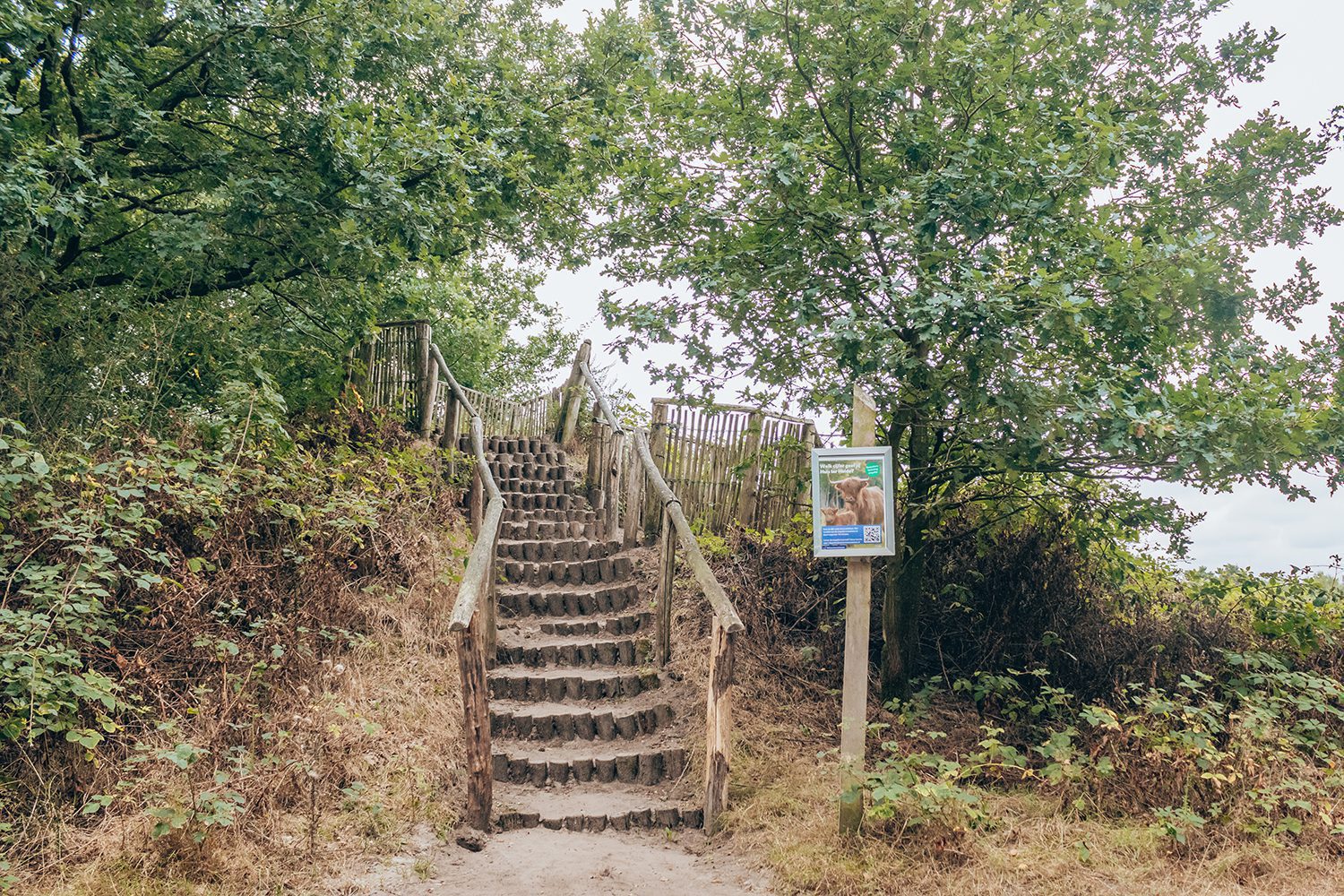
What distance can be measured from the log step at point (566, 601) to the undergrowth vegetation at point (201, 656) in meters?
0.86

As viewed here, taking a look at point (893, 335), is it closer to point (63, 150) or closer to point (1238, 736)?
point (1238, 736)

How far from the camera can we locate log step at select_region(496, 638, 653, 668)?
715 centimetres

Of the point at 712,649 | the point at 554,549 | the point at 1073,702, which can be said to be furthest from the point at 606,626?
the point at 1073,702

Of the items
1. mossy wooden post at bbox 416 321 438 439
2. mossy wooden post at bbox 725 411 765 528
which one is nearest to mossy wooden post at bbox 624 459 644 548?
mossy wooden post at bbox 725 411 765 528

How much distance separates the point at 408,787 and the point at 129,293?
5.27m

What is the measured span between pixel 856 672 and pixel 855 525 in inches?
34.1

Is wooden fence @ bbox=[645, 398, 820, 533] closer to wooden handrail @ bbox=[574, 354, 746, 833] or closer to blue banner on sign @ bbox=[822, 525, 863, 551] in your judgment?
wooden handrail @ bbox=[574, 354, 746, 833]

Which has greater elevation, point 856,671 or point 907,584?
point 907,584

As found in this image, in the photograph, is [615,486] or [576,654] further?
[615,486]

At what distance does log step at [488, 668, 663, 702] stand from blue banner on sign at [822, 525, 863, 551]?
244 cm

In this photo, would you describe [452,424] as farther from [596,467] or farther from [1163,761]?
[1163,761]

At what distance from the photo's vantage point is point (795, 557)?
8234mm

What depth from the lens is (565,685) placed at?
6.83 m

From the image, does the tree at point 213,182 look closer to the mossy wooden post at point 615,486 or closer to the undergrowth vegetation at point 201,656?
the undergrowth vegetation at point 201,656
